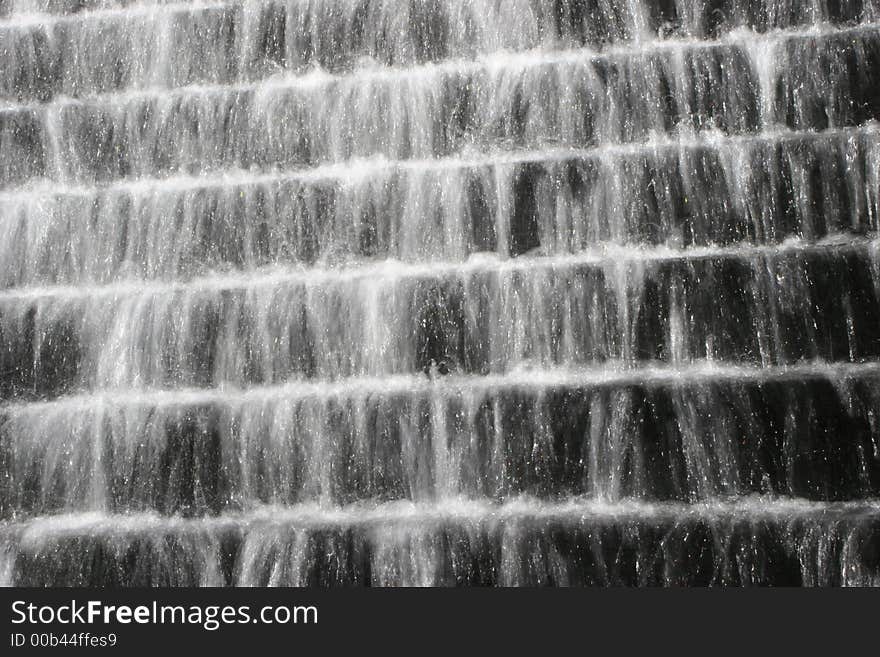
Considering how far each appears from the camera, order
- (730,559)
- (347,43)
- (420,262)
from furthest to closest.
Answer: (347,43) → (420,262) → (730,559)

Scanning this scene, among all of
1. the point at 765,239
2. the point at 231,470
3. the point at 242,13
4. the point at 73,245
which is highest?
Answer: the point at 242,13

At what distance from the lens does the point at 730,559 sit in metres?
5.34

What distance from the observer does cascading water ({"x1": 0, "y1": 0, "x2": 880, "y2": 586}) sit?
220 inches

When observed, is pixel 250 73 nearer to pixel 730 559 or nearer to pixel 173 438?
pixel 173 438

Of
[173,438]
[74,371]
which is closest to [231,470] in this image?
[173,438]

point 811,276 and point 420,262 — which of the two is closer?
point 811,276

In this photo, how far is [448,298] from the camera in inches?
239

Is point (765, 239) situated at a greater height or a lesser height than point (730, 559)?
greater

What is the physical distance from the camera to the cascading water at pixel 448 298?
558cm

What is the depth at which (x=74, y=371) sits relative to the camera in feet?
20.7

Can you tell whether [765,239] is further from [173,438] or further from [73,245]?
[73,245]

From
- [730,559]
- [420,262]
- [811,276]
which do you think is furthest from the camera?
[420,262]

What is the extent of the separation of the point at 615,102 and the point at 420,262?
61.2 inches

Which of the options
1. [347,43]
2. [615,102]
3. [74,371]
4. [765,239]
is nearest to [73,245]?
[74,371]
